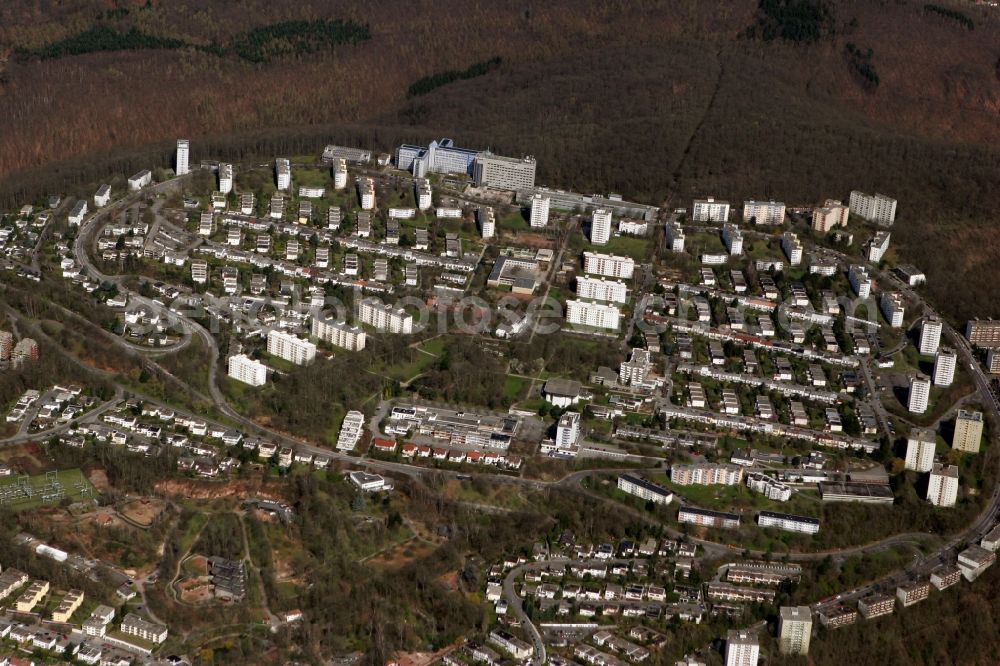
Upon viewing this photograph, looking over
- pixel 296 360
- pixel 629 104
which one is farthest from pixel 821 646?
pixel 629 104

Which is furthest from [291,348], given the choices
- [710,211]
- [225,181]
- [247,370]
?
[710,211]

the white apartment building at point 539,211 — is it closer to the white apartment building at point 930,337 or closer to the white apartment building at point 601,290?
the white apartment building at point 601,290

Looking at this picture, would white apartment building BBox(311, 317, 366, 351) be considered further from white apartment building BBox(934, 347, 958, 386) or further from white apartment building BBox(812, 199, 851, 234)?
white apartment building BBox(812, 199, 851, 234)

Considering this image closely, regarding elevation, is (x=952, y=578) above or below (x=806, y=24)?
below

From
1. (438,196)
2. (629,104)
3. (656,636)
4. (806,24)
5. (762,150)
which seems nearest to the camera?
(656,636)

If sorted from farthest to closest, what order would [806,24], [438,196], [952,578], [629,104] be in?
[806,24]
[629,104]
[438,196]
[952,578]

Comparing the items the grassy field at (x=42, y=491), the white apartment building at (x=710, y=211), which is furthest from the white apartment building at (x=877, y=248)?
the grassy field at (x=42, y=491)

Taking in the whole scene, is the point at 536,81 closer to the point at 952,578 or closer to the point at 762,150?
the point at 762,150

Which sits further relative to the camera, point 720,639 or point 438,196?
point 438,196
